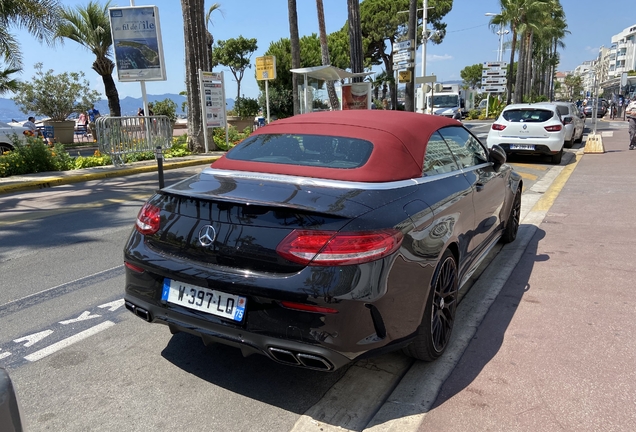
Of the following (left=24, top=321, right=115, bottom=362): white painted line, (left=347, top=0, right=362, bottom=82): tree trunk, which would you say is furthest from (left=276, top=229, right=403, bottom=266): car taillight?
(left=347, top=0, right=362, bottom=82): tree trunk

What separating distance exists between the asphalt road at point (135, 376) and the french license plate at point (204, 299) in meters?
0.54

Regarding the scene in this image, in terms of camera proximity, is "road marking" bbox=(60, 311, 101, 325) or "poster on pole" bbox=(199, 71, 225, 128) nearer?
"road marking" bbox=(60, 311, 101, 325)

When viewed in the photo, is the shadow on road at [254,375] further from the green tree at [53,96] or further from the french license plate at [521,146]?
the green tree at [53,96]

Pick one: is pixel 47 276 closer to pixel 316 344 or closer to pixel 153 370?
pixel 153 370

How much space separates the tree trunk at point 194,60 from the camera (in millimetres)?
15500

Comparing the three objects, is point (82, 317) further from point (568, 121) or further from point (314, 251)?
point (568, 121)

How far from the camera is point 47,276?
476cm

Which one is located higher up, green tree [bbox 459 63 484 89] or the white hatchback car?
green tree [bbox 459 63 484 89]

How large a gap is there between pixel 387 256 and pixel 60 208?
7277 millimetres

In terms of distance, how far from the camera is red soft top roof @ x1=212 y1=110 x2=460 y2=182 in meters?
3.08

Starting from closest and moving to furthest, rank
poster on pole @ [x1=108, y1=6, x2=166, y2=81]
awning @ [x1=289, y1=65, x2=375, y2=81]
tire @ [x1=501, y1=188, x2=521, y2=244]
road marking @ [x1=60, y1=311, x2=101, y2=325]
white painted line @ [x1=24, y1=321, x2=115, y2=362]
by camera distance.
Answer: white painted line @ [x1=24, y1=321, x2=115, y2=362] < road marking @ [x1=60, y1=311, x2=101, y2=325] < tire @ [x1=501, y1=188, x2=521, y2=244] < poster on pole @ [x1=108, y1=6, x2=166, y2=81] < awning @ [x1=289, y1=65, x2=375, y2=81]

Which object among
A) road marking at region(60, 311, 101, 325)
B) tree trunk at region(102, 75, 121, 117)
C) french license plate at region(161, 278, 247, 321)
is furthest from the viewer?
tree trunk at region(102, 75, 121, 117)

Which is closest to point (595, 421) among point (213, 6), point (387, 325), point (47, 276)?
point (387, 325)

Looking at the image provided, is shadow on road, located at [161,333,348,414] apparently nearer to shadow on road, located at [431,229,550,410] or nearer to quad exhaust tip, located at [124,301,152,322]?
quad exhaust tip, located at [124,301,152,322]
